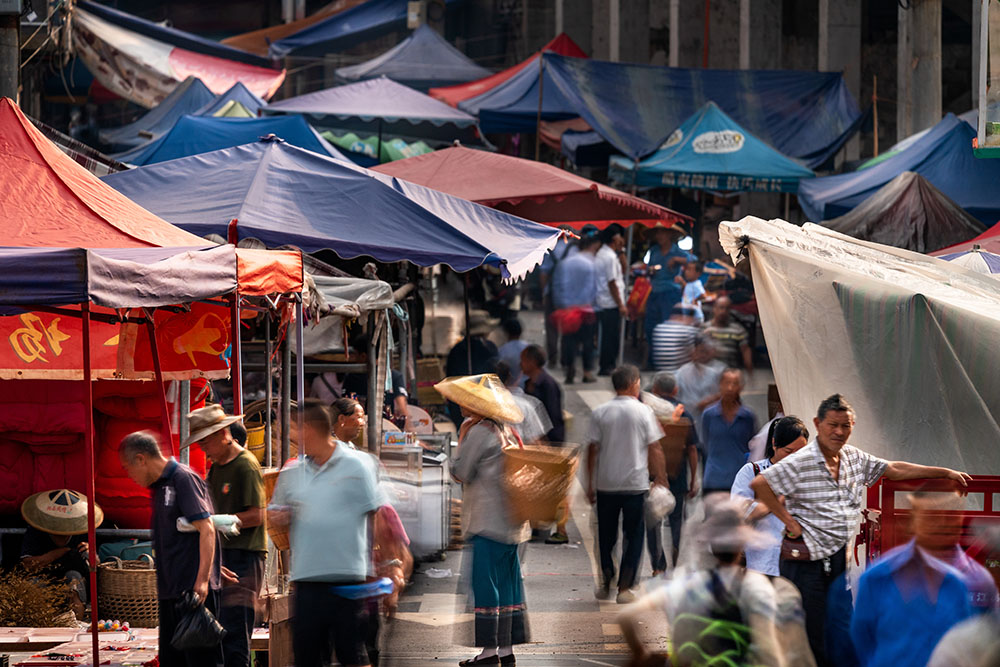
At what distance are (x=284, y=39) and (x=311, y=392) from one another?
2318 cm

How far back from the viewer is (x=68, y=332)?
9.66m

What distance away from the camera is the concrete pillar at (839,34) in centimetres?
2442

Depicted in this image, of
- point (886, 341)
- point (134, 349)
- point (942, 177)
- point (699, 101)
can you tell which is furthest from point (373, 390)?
point (699, 101)

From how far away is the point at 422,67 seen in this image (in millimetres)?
29453

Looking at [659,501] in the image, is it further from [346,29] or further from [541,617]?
[346,29]

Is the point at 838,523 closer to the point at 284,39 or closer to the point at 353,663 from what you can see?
the point at 353,663

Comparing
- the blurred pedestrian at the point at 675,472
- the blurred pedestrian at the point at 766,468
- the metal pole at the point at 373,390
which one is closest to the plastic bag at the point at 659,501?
the blurred pedestrian at the point at 675,472

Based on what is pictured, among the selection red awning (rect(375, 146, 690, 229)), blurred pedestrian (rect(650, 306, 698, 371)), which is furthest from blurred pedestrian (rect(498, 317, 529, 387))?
red awning (rect(375, 146, 690, 229))

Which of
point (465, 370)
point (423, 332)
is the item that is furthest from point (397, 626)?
point (423, 332)

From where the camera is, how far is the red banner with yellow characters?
354 inches

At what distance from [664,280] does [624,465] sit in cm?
752

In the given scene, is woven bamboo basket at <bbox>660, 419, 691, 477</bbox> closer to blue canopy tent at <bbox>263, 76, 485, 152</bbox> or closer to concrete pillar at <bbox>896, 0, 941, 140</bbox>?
concrete pillar at <bbox>896, 0, 941, 140</bbox>

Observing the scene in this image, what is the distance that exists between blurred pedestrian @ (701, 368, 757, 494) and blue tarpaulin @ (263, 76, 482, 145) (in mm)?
13178

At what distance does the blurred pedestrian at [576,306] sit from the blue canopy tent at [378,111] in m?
6.01
